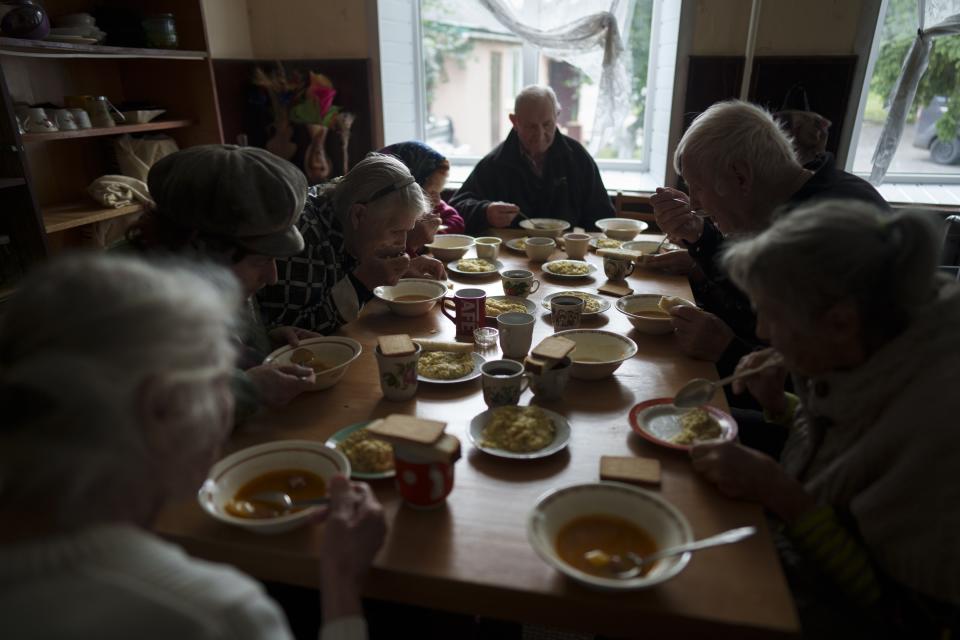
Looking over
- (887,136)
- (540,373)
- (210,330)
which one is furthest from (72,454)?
(887,136)

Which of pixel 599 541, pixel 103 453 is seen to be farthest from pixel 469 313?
pixel 103 453

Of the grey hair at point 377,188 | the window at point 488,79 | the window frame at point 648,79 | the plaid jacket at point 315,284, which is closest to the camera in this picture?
the plaid jacket at point 315,284

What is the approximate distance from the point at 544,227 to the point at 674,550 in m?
2.33

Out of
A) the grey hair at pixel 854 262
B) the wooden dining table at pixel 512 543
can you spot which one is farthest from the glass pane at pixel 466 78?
the grey hair at pixel 854 262

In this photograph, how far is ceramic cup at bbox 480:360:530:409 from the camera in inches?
52.6

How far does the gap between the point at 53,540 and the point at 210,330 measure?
269 mm

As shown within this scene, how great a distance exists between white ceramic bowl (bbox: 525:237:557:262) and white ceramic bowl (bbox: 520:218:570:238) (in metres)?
0.36

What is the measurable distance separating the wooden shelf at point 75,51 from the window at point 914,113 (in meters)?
4.06

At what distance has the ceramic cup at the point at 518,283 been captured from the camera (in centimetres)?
209

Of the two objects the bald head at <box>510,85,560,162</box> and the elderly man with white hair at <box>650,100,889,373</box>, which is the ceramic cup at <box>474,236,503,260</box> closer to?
the elderly man with white hair at <box>650,100,889,373</box>

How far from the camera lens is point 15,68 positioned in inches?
111

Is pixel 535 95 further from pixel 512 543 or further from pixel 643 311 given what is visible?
pixel 512 543

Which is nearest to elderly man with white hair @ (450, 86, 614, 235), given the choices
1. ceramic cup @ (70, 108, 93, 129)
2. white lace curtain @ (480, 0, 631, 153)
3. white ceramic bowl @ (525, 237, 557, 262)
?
white lace curtain @ (480, 0, 631, 153)

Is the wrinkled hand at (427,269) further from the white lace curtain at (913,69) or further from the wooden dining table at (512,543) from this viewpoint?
the white lace curtain at (913,69)
